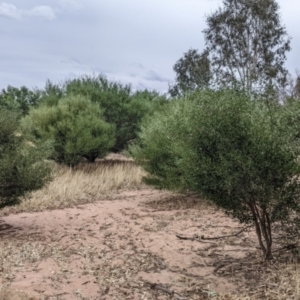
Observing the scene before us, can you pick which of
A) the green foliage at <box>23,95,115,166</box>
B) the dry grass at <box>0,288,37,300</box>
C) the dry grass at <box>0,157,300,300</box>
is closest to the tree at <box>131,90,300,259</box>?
the dry grass at <box>0,157,300,300</box>

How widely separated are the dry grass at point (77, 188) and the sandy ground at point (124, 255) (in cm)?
105

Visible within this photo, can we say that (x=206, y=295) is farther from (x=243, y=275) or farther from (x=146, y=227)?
(x=146, y=227)

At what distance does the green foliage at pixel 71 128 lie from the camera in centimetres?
1742

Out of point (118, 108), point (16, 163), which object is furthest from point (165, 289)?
point (118, 108)

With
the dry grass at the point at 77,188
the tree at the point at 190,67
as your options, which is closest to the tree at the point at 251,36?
the tree at the point at 190,67

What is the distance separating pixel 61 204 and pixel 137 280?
19.7ft

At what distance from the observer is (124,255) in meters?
6.80

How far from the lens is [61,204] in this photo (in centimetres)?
1141

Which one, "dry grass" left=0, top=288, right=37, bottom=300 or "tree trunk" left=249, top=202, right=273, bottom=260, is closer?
"dry grass" left=0, top=288, right=37, bottom=300

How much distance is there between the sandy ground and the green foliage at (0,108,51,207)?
2.61 ft

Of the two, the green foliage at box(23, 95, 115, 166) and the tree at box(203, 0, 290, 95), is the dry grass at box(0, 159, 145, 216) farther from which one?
the tree at box(203, 0, 290, 95)

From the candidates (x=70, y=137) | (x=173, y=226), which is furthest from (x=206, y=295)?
(x=70, y=137)

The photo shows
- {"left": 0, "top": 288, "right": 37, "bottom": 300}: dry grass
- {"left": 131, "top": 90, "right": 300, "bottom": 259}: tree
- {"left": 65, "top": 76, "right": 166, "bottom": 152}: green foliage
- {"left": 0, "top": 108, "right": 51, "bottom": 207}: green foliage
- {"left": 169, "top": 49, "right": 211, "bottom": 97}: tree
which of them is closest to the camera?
{"left": 0, "top": 288, "right": 37, "bottom": 300}: dry grass

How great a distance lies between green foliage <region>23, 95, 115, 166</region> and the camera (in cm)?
1742
